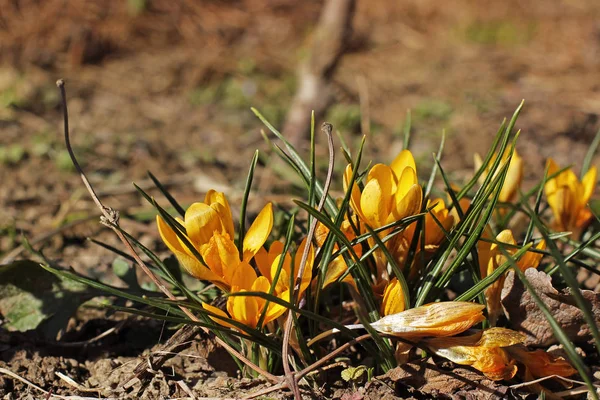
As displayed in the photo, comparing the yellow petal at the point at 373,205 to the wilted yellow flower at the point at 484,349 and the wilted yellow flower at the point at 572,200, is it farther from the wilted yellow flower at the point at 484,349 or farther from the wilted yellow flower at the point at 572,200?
the wilted yellow flower at the point at 572,200

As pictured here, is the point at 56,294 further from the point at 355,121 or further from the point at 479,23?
the point at 479,23

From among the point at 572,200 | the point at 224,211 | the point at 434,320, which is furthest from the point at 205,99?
the point at 434,320

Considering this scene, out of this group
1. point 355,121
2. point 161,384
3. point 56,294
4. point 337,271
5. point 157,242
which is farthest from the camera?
point 355,121

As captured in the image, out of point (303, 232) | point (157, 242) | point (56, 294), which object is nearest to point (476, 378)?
point (303, 232)

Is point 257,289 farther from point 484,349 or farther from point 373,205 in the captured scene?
point 484,349

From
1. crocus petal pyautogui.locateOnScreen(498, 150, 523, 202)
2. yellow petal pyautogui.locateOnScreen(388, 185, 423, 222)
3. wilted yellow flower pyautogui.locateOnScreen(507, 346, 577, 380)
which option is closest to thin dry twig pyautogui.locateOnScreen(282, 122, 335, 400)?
yellow petal pyautogui.locateOnScreen(388, 185, 423, 222)

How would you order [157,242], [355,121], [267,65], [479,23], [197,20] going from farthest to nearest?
[479,23] → [197,20] → [267,65] → [355,121] → [157,242]

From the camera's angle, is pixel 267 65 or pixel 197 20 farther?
pixel 197 20
